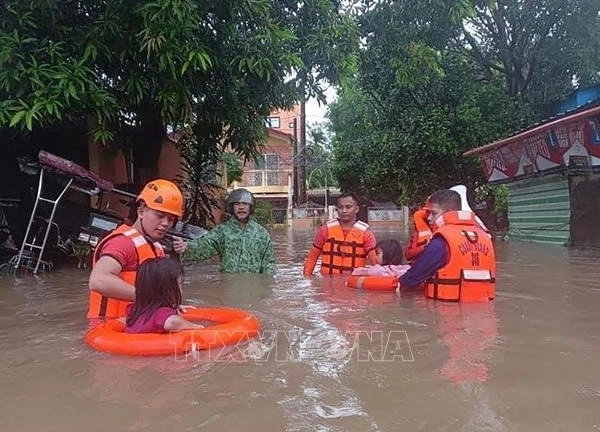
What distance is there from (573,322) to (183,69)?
469 cm

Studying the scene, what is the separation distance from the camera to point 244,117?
431 inches

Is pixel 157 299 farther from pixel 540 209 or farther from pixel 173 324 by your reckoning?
pixel 540 209

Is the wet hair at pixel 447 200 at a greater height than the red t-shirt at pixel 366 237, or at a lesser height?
greater

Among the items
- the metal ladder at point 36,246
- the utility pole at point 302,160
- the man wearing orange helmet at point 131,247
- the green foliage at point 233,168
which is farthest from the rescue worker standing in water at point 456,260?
the utility pole at point 302,160

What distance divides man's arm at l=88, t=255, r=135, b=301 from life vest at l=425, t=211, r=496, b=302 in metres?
2.65

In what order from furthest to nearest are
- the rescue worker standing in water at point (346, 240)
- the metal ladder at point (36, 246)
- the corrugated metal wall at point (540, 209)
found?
the corrugated metal wall at point (540, 209)
the metal ladder at point (36, 246)
the rescue worker standing in water at point (346, 240)

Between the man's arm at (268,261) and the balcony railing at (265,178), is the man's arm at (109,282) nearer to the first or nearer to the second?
the man's arm at (268,261)

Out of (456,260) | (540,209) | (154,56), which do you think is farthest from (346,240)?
(540,209)

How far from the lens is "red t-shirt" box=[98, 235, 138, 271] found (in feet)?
13.2

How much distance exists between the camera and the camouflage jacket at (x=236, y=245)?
6.55m

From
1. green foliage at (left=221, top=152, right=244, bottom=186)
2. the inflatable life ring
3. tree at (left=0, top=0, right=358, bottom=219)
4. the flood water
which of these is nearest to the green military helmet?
the flood water

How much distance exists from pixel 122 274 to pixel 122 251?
15 cm

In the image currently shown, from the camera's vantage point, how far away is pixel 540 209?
14312 mm

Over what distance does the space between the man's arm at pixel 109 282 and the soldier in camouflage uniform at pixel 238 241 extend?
248 centimetres
